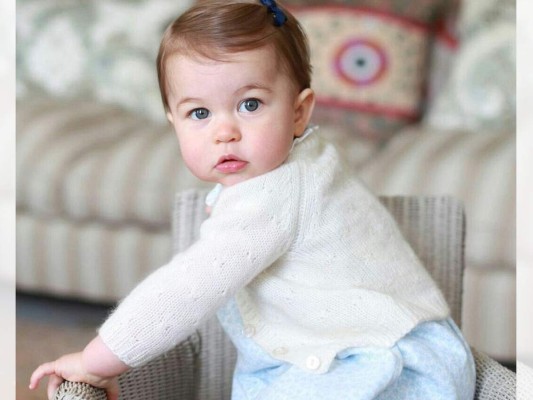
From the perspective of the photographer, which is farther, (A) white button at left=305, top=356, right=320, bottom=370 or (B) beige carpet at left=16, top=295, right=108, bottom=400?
(B) beige carpet at left=16, top=295, right=108, bottom=400

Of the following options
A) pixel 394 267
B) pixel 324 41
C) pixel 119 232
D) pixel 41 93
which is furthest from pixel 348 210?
pixel 41 93

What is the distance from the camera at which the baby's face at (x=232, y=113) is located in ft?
3.27

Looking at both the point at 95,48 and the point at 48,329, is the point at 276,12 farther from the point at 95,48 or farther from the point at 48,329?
the point at 95,48

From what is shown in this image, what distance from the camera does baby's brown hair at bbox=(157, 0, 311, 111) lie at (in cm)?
99

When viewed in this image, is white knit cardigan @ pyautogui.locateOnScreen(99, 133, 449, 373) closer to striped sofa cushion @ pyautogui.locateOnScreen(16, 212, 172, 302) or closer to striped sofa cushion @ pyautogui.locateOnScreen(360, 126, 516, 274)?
striped sofa cushion @ pyautogui.locateOnScreen(360, 126, 516, 274)

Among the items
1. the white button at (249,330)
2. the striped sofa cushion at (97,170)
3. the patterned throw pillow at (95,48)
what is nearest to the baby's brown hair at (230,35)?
the white button at (249,330)

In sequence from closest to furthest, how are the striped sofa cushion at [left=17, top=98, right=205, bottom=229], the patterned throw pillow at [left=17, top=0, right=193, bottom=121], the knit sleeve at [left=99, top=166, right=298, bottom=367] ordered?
the knit sleeve at [left=99, top=166, right=298, bottom=367] < the striped sofa cushion at [left=17, top=98, right=205, bottom=229] < the patterned throw pillow at [left=17, top=0, right=193, bottom=121]

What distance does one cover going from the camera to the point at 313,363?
3.31ft

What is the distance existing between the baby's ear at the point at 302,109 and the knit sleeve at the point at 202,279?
0.12 meters

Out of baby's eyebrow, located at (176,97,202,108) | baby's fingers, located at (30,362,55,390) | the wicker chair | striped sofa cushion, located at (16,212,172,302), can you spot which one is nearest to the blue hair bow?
baby's eyebrow, located at (176,97,202,108)

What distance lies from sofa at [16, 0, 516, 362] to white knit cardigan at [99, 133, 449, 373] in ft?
3.61

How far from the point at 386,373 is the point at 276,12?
44 cm

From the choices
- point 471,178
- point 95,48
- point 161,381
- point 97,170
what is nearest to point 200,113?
point 161,381

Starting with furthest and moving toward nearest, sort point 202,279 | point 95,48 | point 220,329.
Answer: point 95,48 → point 220,329 → point 202,279
